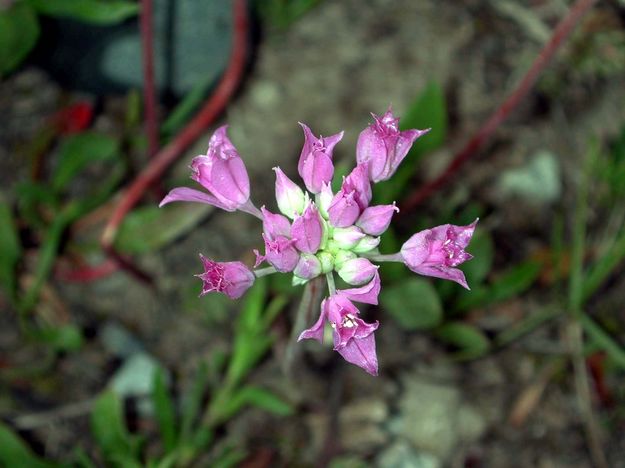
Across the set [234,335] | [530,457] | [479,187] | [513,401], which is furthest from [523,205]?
[234,335]

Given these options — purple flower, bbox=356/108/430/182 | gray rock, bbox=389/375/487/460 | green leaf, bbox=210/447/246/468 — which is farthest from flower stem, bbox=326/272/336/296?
gray rock, bbox=389/375/487/460

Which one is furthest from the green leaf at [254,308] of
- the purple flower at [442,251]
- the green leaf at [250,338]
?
the purple flower at [442,251]

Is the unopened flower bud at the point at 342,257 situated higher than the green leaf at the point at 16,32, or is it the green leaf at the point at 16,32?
the green leaf at the point at 16,32

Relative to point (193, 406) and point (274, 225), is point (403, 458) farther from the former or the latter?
point (274, 225)

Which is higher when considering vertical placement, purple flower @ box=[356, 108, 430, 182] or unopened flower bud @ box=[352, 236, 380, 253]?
purple flower @ box=[356, 108, 430, 182]

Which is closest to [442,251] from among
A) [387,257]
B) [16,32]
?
[387,257]

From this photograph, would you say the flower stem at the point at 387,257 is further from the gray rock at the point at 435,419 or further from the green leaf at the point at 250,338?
the gray rock at the point at 435,419

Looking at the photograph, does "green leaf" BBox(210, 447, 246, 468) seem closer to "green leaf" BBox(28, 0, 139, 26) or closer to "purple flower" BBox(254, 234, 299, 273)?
"purple flower" BBox(254, 234, 299, 273)

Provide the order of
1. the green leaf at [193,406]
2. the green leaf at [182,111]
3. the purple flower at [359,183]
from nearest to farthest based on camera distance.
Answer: the purple flower at [359,183]
the green leaf at [193,406]
the green leaf at [182,111]
